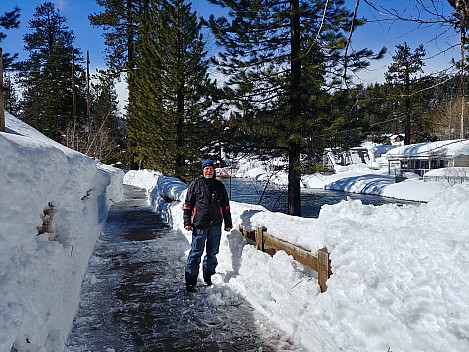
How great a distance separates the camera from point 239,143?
11828mm

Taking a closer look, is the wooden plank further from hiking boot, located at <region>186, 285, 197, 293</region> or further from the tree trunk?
the tree trunk

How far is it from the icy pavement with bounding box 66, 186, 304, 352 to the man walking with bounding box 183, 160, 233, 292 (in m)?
0.28

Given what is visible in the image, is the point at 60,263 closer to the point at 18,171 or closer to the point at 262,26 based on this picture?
the point at 18,171

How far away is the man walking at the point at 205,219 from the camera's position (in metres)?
4.68

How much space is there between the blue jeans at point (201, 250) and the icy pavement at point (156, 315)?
0.77ft

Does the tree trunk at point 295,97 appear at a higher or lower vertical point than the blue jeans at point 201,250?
higher

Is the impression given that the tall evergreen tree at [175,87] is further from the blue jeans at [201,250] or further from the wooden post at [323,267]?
the wooden post at [323,267]

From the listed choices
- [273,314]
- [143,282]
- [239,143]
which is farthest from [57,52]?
[273,314]

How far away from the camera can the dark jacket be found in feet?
15.5

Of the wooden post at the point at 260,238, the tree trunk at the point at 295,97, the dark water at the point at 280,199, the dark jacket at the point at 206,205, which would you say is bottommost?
the dark water at the point at 280,199

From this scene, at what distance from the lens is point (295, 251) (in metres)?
3.69

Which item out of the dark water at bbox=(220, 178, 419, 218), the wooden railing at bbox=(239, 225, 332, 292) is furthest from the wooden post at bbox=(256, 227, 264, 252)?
the dark water at bbox=(220, 178, 419, 218)

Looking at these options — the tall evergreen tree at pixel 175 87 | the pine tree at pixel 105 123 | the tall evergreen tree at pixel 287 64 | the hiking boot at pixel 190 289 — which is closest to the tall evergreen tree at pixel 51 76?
the pine tree at pixel 105 123

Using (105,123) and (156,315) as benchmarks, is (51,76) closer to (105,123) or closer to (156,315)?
(105,123)
